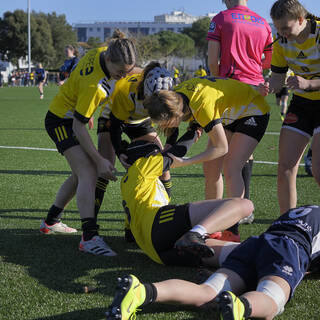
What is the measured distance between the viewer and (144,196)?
3.75 meters

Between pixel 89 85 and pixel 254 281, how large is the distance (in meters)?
2.11

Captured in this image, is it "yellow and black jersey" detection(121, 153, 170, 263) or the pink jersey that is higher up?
the pink jersey

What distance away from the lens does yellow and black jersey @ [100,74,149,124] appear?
4.75 metres

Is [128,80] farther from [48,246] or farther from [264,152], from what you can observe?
[264,152]

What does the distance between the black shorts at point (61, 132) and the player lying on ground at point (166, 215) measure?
0.88 m

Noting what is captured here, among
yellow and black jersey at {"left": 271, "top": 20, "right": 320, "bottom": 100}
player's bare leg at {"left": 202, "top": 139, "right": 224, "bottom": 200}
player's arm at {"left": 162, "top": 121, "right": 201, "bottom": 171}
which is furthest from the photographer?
player's bare leg at {"left": 202, "top": 139, "right": 224, "bottom": 200}

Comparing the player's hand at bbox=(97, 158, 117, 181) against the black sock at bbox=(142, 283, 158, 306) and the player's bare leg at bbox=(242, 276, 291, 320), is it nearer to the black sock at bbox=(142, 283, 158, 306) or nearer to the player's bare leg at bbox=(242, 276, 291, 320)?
the black sock at bbox=(142, 283, 158, 306)

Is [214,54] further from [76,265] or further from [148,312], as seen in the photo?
[148,312]

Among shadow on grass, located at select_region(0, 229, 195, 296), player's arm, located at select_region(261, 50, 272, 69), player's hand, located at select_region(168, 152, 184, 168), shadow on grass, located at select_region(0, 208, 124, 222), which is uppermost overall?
player's arm, located at select_region(261, 50, 272, 69)

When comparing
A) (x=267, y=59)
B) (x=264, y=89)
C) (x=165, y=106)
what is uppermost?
(x=267, y=59)

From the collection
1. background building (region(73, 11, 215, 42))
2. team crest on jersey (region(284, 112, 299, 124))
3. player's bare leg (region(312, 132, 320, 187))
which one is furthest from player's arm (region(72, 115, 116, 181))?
background building (region(73, 11, 215, 42))

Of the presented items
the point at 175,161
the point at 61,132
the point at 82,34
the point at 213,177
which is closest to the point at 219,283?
the point at 175,161

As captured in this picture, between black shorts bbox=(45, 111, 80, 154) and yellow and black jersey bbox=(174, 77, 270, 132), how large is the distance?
109 centimetres

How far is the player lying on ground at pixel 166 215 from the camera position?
3422 millimetres
